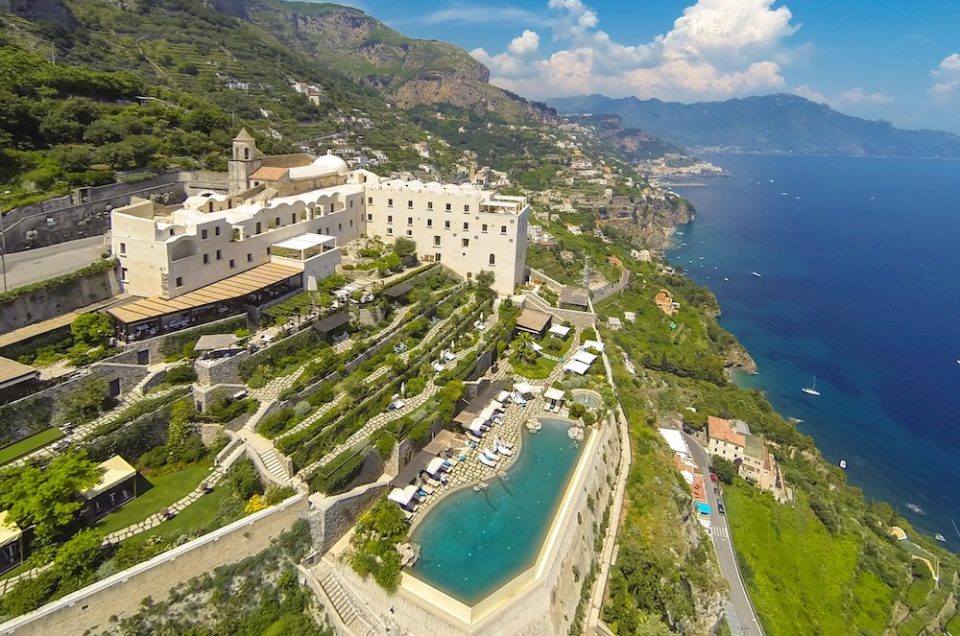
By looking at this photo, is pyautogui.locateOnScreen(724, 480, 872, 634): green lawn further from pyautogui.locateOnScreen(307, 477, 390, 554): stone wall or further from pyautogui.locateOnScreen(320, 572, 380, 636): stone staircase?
pyautogui.locateOnScreen(307, 477, 390, 554): stone wall

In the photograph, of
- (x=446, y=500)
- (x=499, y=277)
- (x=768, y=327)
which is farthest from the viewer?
(x=768, y=327)

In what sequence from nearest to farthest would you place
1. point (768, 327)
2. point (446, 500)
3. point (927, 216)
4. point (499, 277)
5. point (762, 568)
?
point (446, 500), point (762, 568), point (499, 277), point (768, 327), point (927, 216)

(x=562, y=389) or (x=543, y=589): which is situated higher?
(x=562, y=389)

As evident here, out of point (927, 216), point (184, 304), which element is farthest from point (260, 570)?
point (927, 216)

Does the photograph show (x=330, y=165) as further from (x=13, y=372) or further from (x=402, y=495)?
(x=402, y=495)

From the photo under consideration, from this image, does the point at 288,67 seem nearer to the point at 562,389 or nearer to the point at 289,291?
the point at 289,291

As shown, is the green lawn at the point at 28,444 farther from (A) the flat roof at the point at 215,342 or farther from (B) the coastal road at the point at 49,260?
(B) the coastal road at the point at 49,260
